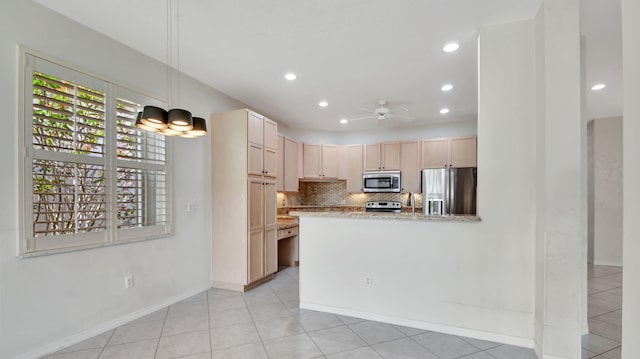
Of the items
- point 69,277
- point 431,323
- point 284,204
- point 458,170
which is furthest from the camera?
point 284,204

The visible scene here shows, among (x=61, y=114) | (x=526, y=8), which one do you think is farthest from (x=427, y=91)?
(x=61, y=114)

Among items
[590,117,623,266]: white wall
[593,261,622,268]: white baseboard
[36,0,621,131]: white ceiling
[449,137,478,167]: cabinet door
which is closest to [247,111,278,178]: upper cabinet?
[36,0,621,131]: white ceiling

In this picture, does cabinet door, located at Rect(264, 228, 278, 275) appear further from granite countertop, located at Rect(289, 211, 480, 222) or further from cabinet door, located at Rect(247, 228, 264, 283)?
granite countertop, located at Rect(289, 211, 480, 222)

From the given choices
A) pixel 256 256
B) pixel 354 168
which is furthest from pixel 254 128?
pixel 354 168

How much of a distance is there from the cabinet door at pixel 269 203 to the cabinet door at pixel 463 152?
3.50 metres

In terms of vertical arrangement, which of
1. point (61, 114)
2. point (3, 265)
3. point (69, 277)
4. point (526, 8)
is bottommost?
point (69, 277)

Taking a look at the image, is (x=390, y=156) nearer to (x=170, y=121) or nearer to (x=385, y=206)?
(x=385, y=206)

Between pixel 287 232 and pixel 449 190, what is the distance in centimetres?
293

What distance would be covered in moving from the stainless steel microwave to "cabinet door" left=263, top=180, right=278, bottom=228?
2412 mm

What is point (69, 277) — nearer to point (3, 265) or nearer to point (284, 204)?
point (3, 265)

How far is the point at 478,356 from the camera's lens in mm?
2238

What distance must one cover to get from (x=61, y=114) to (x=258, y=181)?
2.17 m

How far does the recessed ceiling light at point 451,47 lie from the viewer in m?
2.85

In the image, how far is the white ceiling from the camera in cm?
230
